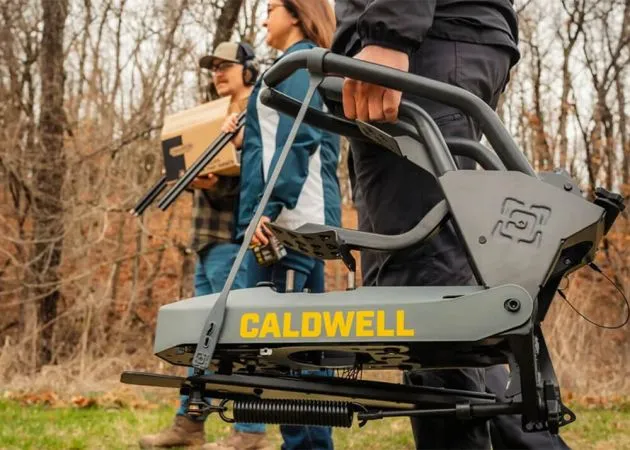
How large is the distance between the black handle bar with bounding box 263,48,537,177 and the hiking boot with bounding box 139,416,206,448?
92.1 inches

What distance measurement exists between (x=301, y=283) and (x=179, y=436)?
3.19 feet

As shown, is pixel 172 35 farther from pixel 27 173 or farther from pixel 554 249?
pixel 554 249

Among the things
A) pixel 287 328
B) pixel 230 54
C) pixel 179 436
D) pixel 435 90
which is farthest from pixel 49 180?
pixel 287 328

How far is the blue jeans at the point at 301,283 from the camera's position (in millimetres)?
3049

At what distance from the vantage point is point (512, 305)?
1446mm

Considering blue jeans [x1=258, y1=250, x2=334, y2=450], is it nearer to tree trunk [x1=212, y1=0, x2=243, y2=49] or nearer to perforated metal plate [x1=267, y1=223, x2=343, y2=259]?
perforated metal plate [x1=267, y1=223, x2=343, y2=259]

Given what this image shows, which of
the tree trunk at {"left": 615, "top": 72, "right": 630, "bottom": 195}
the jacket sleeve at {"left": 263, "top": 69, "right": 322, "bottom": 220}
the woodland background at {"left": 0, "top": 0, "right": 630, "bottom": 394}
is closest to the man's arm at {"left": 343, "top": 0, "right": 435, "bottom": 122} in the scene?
the jacket sleeve at {"left": 263, "top": 69, "right": 322, "bottom": 220}

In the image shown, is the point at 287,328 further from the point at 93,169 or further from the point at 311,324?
the point at 93,169

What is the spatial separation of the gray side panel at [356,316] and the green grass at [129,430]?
2.39m

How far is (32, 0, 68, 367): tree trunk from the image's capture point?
943 centimetres

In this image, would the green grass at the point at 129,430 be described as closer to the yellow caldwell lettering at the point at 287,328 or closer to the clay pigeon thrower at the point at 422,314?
the clay pigeon thrower at the point at 422,314

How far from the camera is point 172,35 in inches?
409

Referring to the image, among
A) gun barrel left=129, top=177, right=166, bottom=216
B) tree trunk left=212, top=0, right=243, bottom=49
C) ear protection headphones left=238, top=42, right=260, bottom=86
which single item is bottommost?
gun barrel left=129, top=177, right=166, bottom=216

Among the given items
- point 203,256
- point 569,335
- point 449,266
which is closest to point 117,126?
point 569,335
